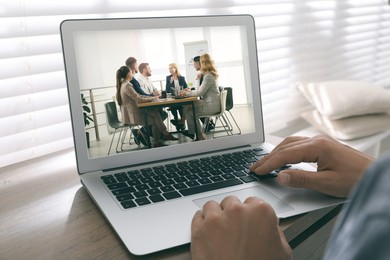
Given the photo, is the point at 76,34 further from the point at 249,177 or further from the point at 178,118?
the point at 249,177

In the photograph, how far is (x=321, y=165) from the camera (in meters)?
0.63

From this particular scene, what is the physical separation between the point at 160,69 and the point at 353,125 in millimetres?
851

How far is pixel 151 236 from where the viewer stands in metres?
0.49

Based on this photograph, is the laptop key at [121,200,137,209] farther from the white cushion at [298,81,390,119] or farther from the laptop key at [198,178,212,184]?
the white cushion at [298,81,390,119]

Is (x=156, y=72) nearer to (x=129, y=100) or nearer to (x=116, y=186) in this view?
(x=129, y=100)

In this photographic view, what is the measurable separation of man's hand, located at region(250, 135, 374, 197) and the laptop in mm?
22

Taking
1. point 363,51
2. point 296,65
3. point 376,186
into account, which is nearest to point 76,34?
point 376,186

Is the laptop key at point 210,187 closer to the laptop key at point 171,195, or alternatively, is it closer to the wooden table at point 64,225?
the laptop key at point 171,195

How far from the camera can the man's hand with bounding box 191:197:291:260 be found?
452 millimetres

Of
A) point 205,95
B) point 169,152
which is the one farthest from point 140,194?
point 205,95

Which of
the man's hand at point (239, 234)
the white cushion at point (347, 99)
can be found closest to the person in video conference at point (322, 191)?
the man's hand at point (239, 234)

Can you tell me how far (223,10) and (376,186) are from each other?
1.15m

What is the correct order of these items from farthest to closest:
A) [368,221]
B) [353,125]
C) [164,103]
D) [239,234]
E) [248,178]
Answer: [353,125] < [164,103] < [248,178] < [239,234] < [368,221]

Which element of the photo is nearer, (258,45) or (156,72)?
(156,72)
